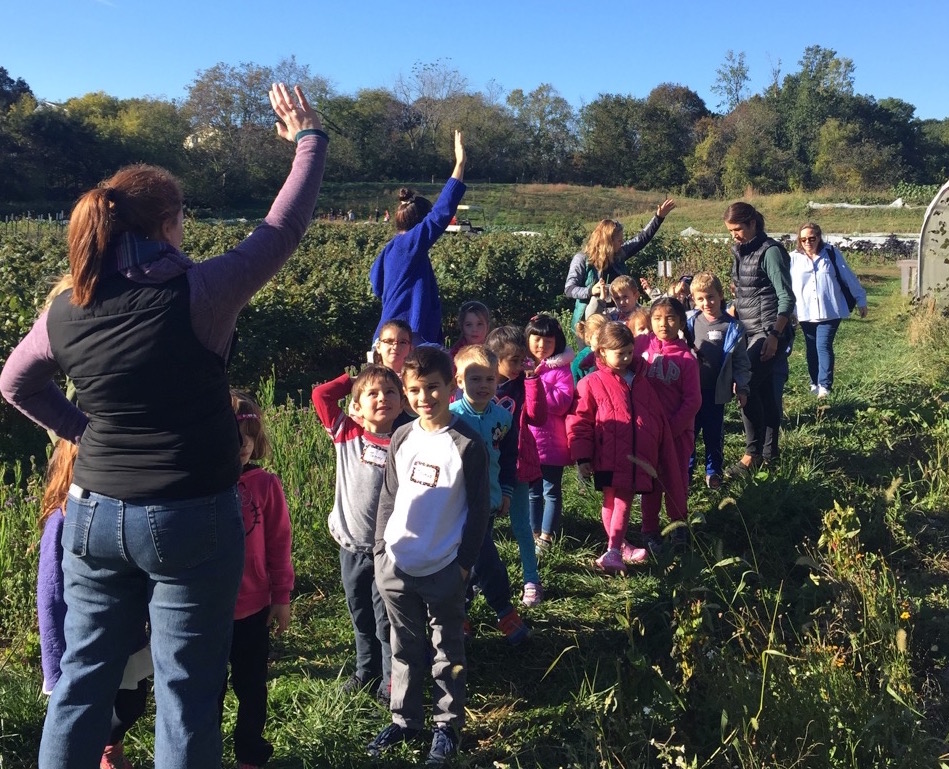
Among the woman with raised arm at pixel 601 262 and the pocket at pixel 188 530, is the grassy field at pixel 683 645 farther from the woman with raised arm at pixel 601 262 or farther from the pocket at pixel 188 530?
the woman with raised arm at pixel 601 262

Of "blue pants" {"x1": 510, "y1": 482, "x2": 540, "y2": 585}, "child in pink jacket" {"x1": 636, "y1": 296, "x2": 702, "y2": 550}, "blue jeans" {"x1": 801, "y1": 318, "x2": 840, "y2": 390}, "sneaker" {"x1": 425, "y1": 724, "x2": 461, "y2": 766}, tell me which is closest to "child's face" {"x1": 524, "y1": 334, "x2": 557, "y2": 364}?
"child in pink jacket" {"x1": 636, "y1": 296, "x2": 702, "y2": 550}

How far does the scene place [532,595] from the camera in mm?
4090

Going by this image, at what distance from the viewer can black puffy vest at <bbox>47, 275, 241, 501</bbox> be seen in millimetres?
2074

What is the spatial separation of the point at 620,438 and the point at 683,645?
1.57 m

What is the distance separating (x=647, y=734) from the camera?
294 centimetres

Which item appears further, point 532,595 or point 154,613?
point 532,595

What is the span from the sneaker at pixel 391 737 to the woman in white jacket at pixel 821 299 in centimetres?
598

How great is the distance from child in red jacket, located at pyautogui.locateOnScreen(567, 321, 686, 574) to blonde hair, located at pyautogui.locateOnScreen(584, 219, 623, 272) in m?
1.68

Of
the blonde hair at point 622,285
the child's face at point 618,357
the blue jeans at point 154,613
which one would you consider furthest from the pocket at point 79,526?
the blonde hair at point 622,285

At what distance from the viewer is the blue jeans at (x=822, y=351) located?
8.09m

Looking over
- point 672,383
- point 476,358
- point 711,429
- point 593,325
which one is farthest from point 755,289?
point 476,358

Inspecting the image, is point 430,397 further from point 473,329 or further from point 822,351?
point 822,351

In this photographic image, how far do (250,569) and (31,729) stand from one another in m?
1.01

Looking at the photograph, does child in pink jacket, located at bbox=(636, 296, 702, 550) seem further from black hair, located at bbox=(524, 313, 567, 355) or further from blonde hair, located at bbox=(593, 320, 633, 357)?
black hair, located at bbox=(524, 313, 567, 355)
